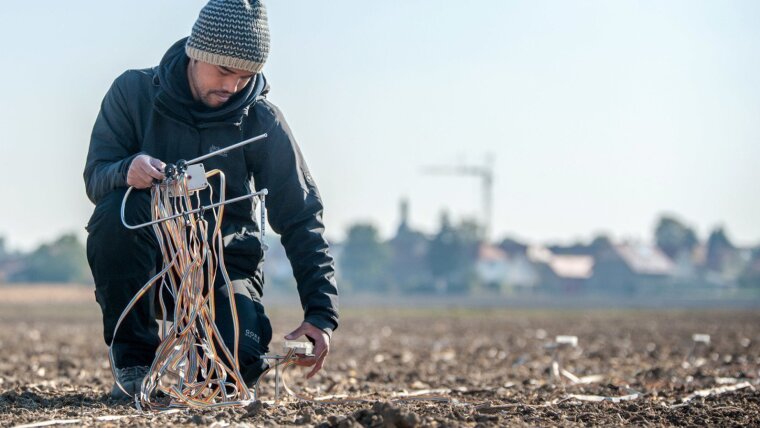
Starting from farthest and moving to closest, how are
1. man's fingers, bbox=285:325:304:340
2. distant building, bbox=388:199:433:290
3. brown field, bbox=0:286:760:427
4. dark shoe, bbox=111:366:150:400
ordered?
distant building, bbox=388:199:433:290
dark shoe, bbox=111:366:150:400
man's fingers, bbox=285:325:304:340
brown field, bbox=0:286:760:427

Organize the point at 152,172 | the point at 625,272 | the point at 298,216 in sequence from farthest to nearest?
the point at 625,272 < the point at 298,216 < the point at 152,172

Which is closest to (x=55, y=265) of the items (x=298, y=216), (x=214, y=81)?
(x=298, y=216)

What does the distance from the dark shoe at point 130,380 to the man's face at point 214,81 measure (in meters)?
1.27

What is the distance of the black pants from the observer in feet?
17.6

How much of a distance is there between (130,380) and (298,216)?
108cm

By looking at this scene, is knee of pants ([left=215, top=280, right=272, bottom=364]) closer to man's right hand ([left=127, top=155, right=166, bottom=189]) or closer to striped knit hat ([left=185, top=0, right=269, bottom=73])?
man's right hand ([left=127, top=155, right=166, bottom=189])

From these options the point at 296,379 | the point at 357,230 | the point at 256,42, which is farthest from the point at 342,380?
the point at 357,230

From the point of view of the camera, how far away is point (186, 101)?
5426mm

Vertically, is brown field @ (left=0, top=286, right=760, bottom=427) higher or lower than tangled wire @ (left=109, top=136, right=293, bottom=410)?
lower

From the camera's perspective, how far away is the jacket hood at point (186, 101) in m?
5.44

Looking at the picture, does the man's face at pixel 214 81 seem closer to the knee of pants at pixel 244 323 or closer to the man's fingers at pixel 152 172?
the man's fingers at pixel 152 172

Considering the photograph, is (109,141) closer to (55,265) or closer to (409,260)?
(55,265)

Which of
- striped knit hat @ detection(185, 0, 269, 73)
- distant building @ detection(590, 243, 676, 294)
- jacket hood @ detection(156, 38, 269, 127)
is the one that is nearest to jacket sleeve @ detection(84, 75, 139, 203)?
jacket hood @ detection(156, 38, 269, 127)

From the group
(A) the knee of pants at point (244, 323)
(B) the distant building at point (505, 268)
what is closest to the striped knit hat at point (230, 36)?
(A) the knee of pants at point (244, 323)
